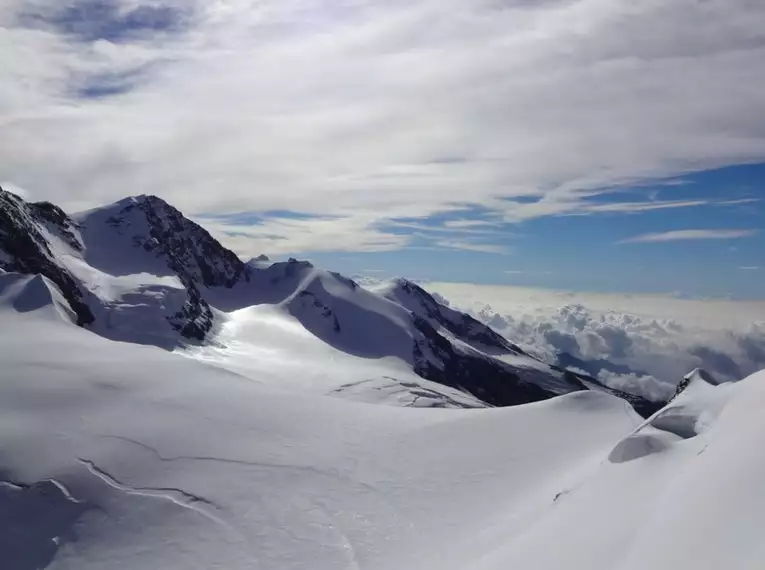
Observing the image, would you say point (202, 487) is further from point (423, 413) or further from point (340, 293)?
point (340, 293)

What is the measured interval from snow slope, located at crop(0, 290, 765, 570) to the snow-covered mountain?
242 ft

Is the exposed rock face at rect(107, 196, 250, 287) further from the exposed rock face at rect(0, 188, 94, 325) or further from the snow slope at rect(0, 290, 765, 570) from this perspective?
the snow slope at rect(0, 290, 765, 570)

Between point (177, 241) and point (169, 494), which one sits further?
point (177, 241)

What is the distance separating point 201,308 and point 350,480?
130935 mm

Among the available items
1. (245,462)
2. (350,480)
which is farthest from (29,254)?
(350,480)

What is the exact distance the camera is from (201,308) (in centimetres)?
14438

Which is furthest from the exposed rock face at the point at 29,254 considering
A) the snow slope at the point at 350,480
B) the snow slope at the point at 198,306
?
the snow slope at the point at 350,480

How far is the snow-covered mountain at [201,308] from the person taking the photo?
110m

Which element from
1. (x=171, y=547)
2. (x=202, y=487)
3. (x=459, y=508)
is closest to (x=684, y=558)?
(x=459, y=508)

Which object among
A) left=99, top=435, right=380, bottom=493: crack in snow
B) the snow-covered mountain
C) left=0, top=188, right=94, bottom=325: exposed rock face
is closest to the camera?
left=99, top=435, right=380, bottom=493: crack in snow

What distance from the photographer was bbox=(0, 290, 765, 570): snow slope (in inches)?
434

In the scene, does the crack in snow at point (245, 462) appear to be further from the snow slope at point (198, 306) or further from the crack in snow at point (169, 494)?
the snow slope at point (198, 306)

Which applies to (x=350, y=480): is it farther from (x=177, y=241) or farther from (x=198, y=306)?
(x=177, y=241)

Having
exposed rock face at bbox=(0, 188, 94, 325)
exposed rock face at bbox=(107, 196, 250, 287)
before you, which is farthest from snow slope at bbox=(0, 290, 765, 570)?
exposed rock face at bbox=(107, 196, 250, 287)
